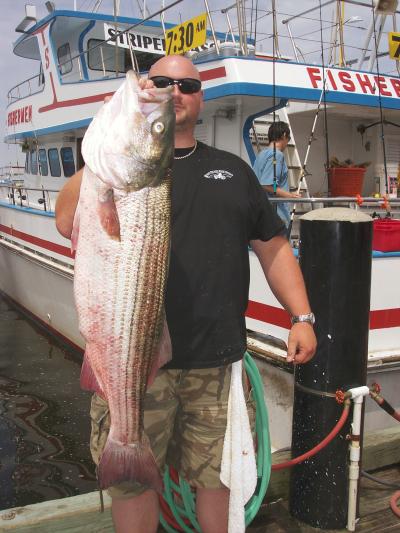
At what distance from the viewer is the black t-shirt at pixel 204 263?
7.02ft

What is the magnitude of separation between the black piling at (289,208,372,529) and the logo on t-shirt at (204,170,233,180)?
93 cm

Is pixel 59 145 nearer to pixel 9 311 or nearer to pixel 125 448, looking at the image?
pixel 9 311

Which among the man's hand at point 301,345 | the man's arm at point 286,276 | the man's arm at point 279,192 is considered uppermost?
the man's arm at point 279,192

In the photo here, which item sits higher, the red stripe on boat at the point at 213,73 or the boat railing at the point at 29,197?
the red stripe on boat at the point at 213,73

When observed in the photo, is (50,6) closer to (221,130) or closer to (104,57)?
(104,57)

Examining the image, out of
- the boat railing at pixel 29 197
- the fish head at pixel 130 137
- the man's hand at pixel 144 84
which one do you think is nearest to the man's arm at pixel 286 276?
the fish head at pixel 130 137

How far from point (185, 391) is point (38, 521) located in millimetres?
1197

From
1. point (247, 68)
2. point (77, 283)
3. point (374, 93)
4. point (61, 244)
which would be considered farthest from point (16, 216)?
point (77, 283)

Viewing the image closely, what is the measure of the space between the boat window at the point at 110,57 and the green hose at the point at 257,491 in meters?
7.69

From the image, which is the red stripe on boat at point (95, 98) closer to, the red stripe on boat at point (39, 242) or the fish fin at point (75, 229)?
the red stripe on boat at point (39, 242)

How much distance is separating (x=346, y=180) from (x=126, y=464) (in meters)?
5.90

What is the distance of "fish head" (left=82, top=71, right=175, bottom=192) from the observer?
175cm

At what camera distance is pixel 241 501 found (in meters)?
2.28

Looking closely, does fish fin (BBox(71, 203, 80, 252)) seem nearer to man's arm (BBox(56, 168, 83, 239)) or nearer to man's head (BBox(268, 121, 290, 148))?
man's arm (BBox(56, 168, 83, 239))
